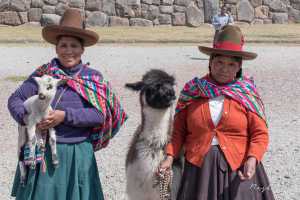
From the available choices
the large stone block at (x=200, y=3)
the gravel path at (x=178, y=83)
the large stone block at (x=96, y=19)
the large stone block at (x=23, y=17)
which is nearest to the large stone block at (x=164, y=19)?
the large stone block at (x=200, y=3)

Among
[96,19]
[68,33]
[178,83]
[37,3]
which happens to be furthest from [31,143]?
[37,3]

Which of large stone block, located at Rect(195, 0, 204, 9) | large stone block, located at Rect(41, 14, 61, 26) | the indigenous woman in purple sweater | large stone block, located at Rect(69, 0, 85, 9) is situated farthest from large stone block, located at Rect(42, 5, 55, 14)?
the indigenous woman in purple sweater

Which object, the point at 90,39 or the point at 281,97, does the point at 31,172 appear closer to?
the point at 90,39

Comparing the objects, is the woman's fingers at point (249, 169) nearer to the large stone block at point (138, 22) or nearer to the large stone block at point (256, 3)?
the large stone block at point (138, 22)

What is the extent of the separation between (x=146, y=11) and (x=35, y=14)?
4000 millimetres

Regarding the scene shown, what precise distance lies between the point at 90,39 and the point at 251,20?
18437mm

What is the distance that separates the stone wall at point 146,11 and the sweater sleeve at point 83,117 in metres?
15.1

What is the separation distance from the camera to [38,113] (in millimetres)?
2877

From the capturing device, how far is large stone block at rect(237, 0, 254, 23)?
20.6 metres

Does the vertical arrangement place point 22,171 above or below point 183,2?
below

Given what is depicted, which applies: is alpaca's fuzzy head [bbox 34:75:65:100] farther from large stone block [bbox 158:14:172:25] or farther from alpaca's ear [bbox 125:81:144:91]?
large stone block [bbox 158:14:172:25]

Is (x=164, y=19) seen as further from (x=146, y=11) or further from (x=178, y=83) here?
(x=178, y=83)

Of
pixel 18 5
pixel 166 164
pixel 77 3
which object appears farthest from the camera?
pixel 77 3

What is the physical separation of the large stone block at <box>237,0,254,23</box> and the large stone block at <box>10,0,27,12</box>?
8.19m
